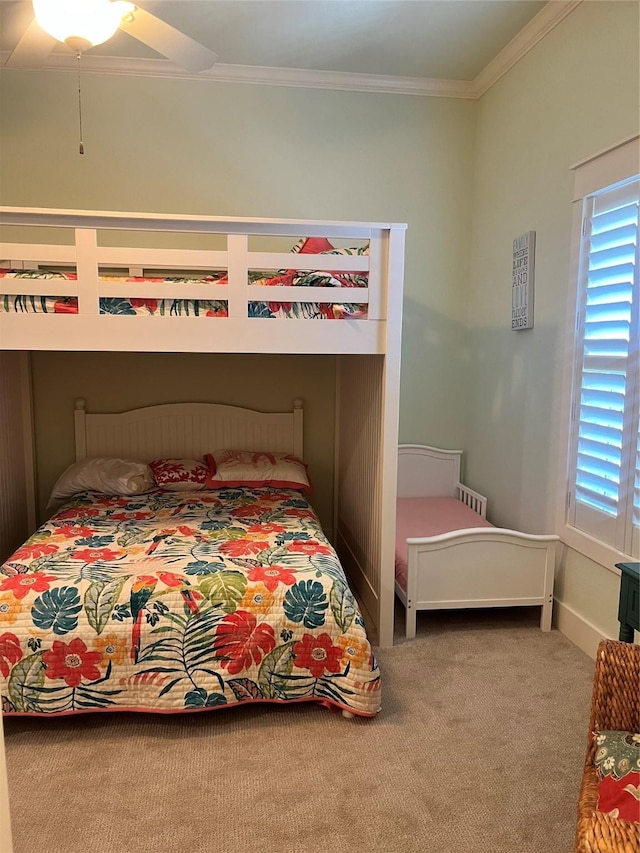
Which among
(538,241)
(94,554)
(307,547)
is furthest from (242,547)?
(538,241)

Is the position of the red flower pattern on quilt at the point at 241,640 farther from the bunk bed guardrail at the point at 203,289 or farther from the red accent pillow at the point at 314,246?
the red accent pillow at the point at 314,246

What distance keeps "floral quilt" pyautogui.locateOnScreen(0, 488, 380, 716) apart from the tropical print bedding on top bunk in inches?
37.7

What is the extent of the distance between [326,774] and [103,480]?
2.02 meters

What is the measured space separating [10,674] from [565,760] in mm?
1824

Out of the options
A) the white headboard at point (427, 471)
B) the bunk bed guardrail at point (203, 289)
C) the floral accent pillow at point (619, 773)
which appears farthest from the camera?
the white headboard at point (427, 471)

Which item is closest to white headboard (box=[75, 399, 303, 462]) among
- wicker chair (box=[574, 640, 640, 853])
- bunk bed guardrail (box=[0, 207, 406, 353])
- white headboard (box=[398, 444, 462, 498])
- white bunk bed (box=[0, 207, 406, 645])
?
white headboard (box=[398, 444, 462, 498])

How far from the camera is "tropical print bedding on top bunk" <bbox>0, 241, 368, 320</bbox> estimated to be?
2367 mm

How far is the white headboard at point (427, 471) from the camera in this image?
12.9 feet

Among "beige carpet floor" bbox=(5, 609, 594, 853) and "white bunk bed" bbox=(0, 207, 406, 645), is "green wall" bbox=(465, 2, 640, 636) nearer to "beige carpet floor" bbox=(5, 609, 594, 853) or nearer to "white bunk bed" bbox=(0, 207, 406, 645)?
"beige carpet floor" bbox=(5, 609, 594, 853)

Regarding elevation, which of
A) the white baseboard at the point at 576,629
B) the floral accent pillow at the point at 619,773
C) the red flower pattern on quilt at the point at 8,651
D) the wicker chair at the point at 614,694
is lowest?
the white baseboard at the point at 576,629

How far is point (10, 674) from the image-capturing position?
207 centimetres

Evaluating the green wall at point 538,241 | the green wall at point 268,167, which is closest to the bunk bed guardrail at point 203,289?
the green wall at point 538,241

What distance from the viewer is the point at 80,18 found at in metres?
1.82

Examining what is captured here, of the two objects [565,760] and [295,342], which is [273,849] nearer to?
[565,760]
